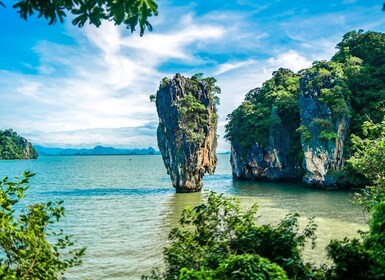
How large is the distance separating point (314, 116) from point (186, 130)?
1521cm

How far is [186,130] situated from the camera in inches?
1689

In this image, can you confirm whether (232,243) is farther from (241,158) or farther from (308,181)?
(241,158)

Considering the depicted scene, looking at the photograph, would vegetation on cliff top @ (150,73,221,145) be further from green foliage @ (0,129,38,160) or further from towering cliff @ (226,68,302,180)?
green foliage @ (0,129,38,160)

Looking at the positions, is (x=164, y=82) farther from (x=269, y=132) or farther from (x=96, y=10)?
(x=96, y=10)

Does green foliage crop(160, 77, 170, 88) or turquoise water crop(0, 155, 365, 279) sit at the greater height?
green foliage crop(160, 77, 170, 88)

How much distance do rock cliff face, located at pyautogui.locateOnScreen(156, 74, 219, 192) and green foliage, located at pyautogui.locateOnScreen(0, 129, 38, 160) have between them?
138502 millimetres

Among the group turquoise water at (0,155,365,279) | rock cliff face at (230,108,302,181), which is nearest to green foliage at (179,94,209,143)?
turquoise water at (0,155,365,279)

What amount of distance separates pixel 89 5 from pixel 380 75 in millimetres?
49347

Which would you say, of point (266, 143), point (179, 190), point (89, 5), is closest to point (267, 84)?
point (266, 143)

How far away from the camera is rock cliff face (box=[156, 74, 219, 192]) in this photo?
4247cm

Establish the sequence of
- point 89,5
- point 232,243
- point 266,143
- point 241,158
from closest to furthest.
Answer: point 89,5 → point 232,243 → point 266,143 → point 241,158

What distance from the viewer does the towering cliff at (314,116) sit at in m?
40.8

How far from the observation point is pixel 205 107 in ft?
150

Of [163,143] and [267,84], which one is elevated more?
[267,84]
